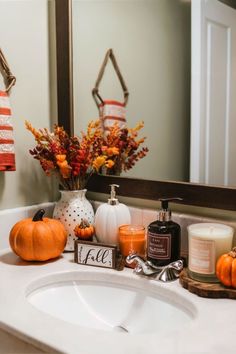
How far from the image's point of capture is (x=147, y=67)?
3.99 feet

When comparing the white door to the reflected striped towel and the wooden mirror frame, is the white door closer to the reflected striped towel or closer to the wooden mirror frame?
the wooden mirror frame

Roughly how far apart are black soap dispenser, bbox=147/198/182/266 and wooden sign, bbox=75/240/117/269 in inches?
4.1

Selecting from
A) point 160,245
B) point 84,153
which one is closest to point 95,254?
point 160,245

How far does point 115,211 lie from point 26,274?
285 millimetres

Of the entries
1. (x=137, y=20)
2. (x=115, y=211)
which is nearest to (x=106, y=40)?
(x=137, y=20)

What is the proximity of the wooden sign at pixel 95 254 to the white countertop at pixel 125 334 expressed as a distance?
129 mm

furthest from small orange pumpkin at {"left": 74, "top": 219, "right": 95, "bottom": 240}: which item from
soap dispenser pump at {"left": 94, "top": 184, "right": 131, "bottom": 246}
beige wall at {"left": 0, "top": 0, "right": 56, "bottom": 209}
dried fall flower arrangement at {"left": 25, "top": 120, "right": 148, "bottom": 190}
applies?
beige wall at {"left": 0, "top": 0, "right": 56, "bottom": 209}

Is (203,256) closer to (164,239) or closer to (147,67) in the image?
(164,239)

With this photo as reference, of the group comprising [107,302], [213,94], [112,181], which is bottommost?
→ [107,302]

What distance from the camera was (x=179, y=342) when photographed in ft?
2.23

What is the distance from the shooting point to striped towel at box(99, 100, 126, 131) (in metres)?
1.28

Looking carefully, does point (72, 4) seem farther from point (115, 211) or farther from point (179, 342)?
point (179, 342)

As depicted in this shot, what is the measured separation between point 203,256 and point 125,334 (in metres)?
0.27

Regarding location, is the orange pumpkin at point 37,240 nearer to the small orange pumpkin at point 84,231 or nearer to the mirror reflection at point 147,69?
the small orange pumpkin at point 84,231
